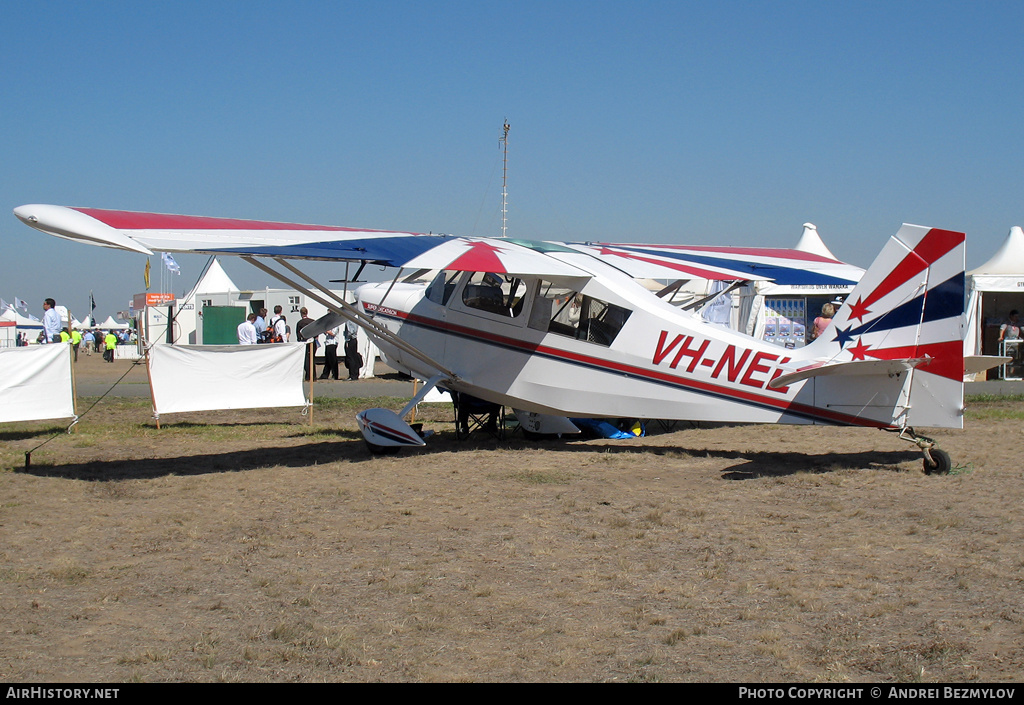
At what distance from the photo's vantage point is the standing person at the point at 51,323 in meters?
17.5

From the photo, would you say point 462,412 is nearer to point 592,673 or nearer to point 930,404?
point 930,404

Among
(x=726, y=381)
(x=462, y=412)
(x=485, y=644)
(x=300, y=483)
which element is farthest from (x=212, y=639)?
(x=462, y=412)

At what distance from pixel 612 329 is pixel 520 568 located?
437 centimetres

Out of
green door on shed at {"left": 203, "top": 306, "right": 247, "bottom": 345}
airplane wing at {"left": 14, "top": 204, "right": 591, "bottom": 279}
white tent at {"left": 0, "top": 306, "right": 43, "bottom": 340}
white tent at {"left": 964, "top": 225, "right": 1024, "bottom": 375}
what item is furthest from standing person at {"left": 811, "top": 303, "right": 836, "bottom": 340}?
white tent at {"left": 0, "top": 306, "right": 43, "bottom": 340}

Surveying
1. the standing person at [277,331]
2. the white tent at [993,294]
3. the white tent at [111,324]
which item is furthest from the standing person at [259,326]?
the white tent at [111,324]

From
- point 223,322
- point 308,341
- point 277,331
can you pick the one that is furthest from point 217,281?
point 308,341

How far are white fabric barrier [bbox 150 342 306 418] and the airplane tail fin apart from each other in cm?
814

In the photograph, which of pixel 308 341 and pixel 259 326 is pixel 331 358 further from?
pixel 308 341

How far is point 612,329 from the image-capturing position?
341 inches

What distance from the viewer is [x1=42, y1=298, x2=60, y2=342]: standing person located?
688 inches

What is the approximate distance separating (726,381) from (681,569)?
3728 millimetres

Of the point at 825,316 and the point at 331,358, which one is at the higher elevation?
the point at 825,316

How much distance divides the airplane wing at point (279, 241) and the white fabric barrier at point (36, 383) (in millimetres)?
3998

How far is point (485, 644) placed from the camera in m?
3.51
